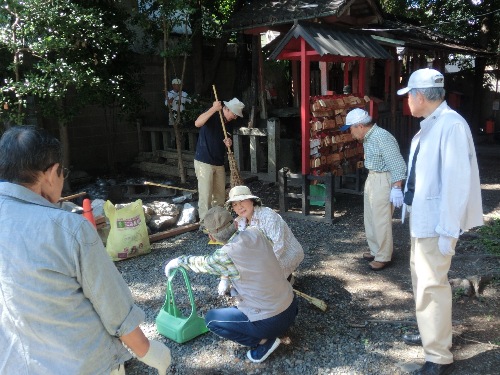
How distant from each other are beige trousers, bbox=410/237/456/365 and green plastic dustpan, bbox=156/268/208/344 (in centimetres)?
166

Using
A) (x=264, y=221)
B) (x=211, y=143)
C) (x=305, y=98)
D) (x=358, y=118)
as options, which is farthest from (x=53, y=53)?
(x=264, y=221)

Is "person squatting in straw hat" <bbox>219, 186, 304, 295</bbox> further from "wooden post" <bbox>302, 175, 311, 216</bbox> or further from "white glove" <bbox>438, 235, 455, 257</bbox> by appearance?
"wooden post" <bbox>302, 175, 311, 216</bbox>

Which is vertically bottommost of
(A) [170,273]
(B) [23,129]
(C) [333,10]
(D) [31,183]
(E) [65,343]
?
(A) [170,273]

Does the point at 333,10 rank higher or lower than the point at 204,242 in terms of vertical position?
higher

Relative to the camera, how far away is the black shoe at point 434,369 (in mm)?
3057

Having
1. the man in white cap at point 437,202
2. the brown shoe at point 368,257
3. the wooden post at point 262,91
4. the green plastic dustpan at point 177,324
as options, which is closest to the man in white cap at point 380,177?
the brown shoe at point 368,257

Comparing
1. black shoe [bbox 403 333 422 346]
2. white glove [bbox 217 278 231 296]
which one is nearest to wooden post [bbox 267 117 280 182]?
white glove [bbox 217 278 231 296]

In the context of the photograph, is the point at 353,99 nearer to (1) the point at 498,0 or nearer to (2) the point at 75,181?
(2) the point at 75,181

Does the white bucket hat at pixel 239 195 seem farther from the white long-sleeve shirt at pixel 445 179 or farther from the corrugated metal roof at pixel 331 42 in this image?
the corrugated metal roof at pixel 331 42

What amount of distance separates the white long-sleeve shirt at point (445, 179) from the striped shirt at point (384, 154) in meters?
1.61

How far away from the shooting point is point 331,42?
679 cm

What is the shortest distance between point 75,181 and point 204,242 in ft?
15.1

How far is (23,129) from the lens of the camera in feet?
5.64

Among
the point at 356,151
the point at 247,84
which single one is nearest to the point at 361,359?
the point at 356,151
